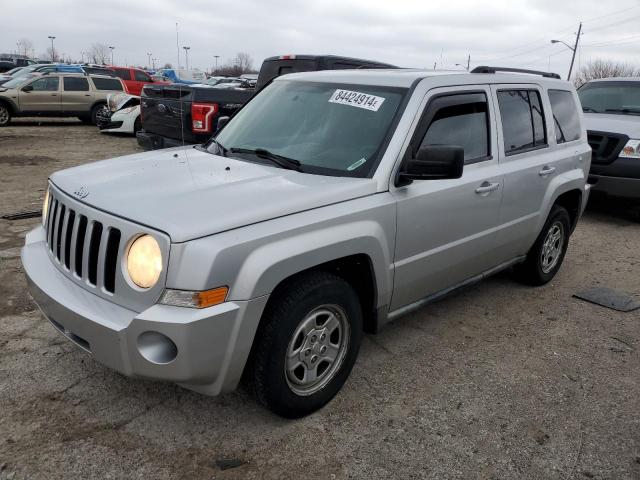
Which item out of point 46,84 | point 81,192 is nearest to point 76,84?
point 46,84

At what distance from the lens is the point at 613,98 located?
8609 mm

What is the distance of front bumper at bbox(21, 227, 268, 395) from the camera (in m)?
2.34

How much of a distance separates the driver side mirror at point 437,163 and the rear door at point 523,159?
3.75ft

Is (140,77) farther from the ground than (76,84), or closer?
farther from the ground

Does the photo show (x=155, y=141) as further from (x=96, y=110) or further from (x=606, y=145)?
(x=96, y=110)

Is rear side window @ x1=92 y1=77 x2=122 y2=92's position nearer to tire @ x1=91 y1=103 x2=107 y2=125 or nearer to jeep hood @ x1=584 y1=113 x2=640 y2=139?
tire @ x1=91 y1=103 x2=107 y2=125

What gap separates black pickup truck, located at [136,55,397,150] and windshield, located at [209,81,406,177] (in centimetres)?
367

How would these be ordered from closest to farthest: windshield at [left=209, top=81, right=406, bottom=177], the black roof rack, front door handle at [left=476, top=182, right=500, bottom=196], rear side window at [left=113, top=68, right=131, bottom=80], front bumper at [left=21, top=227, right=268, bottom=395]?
front bumper at [left=21, top=227, right=268, bottom=395] → windshield at [left=209, top=81, right=406, bottom=177] → front door handle at [left=476, top=182, right=500, bottom=196] → the black roof rack → rear side window at [left=113, top=68, right=131, bottom=80]

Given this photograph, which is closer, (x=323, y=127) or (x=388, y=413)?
(x=388, y=413)

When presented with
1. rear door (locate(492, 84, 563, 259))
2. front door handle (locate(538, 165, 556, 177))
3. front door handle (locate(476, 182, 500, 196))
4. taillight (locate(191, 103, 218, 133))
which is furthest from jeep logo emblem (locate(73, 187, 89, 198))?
taillight (locate(191, 103, 218, 133))

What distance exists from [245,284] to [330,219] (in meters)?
0.61

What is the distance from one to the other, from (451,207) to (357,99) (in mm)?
906

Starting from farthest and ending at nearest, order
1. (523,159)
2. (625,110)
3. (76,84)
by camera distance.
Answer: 1. (76,84)
2. (625,110)
3. (523,159)

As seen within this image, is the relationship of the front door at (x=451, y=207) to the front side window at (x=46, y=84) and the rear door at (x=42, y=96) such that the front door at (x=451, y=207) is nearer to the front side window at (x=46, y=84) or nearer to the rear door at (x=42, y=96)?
the rear door at (x=42, y=96)
